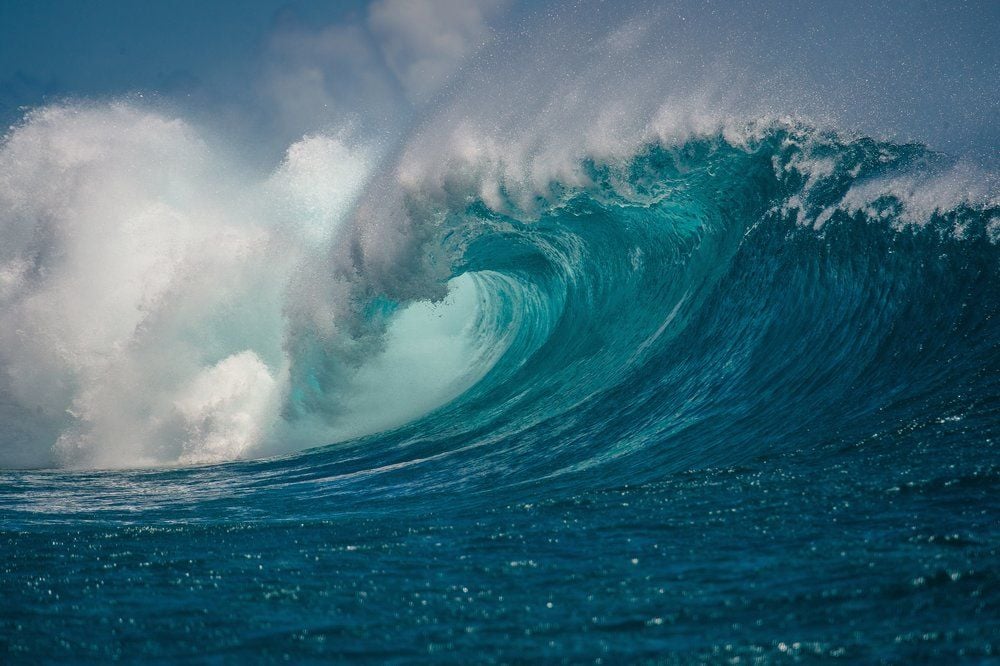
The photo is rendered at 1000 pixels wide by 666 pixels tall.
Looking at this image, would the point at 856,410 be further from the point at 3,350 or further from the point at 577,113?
the point at 3,350

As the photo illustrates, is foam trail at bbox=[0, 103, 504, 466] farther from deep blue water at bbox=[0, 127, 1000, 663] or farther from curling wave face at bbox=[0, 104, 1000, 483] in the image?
deep blue water at bbox=[0, 127, 1000, 663]

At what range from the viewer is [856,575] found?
9.89 ft

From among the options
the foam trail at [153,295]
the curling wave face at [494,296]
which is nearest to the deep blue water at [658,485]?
the curling wave face at [494,296]

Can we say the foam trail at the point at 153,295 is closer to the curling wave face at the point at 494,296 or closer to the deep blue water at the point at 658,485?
the curling wave face at the point at 494,296

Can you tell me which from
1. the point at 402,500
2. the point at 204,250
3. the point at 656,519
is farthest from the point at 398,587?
the point at 204,250

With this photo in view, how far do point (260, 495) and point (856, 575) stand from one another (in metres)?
5.10

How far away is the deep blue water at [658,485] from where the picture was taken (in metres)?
2.94

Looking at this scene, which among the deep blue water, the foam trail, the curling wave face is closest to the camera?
the deep blue water

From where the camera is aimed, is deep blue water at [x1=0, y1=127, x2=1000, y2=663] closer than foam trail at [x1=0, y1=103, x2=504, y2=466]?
Yes

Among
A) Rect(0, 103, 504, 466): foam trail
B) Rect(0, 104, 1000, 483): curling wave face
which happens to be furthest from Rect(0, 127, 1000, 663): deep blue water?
Rect(0, 103, 504, 466): foam trail

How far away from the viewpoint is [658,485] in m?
4.89

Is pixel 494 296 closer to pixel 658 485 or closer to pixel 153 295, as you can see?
pixel 153 295

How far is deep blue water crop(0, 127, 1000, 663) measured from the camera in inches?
116

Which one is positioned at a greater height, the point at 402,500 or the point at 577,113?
the point at 577,113
